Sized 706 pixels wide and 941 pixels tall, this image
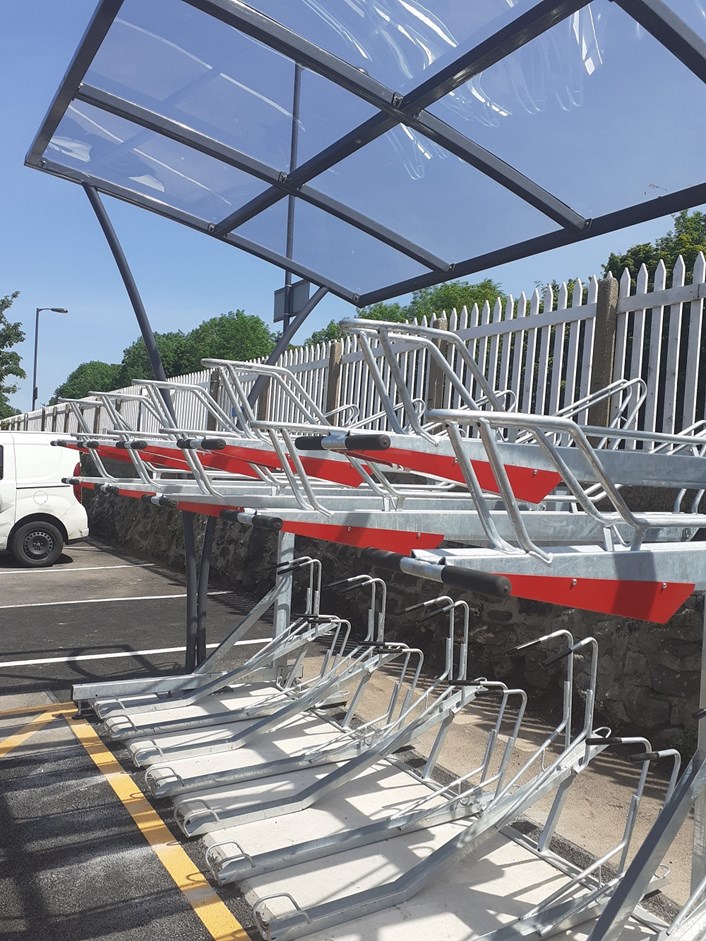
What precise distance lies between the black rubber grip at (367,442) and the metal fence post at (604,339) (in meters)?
4.05

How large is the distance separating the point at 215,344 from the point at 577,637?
5968 cm

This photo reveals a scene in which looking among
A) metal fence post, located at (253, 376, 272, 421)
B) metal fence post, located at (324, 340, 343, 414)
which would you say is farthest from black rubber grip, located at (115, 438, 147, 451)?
metal fence post, located at (253, 376, 272, 421)

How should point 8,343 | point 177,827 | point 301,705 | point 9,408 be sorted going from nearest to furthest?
point 177,827, point 301,705, point 8,343, point 9,408

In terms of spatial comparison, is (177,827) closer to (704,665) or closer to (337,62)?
(704,665)

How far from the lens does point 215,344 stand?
62656 mm

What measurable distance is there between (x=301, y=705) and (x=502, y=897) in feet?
6.33

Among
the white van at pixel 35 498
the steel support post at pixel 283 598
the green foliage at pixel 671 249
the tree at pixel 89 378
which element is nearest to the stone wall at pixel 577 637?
the steel support post at pixel 283 598

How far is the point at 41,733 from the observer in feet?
16.3

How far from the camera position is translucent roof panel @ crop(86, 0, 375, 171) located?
11.5 feet

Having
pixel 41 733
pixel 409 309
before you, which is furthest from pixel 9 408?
pixel 41 733

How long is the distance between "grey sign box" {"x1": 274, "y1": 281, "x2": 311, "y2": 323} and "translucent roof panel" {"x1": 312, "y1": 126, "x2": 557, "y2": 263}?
41.9 inches

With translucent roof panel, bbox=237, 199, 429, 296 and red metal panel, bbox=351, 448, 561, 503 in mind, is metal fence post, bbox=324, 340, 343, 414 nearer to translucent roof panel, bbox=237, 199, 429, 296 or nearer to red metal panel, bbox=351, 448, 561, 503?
translucent roof panel, bbox=237, 199, 429, 296

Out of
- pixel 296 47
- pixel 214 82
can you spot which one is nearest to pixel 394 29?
pixel 296 47

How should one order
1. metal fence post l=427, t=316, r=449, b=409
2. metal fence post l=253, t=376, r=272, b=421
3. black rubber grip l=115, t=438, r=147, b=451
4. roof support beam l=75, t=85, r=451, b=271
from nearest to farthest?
1. black rubber grip l=115, t=438, r=147, b=451
2. roof support beam l=75, t=85, r=451, b=271
3. metal fence post l=427, t=316, r=449, b=409
4. metal fence post l=253, t=376, r=272, b=421
